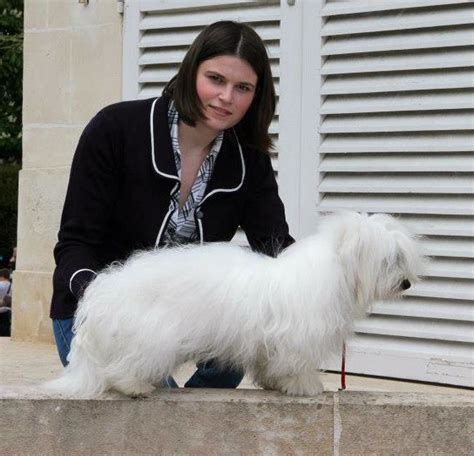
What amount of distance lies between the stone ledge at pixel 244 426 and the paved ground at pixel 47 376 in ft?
5.33

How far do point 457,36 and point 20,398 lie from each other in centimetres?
338

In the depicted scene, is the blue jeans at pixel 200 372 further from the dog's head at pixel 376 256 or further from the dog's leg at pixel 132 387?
the dog's head at pixel 376 256

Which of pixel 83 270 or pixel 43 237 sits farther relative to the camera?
pixel 43 237

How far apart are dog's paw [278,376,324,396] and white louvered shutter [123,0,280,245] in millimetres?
3246

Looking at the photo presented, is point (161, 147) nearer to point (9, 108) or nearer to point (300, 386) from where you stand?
point (300, 386)

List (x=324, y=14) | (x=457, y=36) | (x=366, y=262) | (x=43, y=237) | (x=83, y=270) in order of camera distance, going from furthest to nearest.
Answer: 1. (x=43, y=237)
2. (x=324, y=14)
3. (x=457, y=36)
4. (x=83, y=270)
5. (x=366, y=262)

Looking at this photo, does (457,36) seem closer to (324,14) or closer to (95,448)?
(324,14)

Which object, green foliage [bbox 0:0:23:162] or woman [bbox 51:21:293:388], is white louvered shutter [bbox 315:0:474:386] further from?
green foliage [bbox 0:0:23:162]

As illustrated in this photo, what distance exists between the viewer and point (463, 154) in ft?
19.5

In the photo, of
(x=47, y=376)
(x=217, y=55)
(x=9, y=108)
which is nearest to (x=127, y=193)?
(x=217, y=55)

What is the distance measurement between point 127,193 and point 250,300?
2.06 feet

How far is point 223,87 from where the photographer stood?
3.42 metres

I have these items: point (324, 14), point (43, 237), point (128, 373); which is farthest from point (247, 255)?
point (43, 237)

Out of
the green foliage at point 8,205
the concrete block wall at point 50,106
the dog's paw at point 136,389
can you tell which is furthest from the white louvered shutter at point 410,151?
the green foliage at point 8,205
